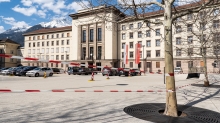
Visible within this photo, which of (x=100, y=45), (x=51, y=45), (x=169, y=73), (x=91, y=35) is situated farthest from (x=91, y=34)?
(x=169, y=73)

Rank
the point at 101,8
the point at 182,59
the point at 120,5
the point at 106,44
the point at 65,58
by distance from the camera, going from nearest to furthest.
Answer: the point at 120,5, the point at 101,8, the point at 182,59, the point at 106,44, the point at 65,58

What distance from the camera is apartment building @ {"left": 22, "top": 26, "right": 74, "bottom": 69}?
62094 millimetres

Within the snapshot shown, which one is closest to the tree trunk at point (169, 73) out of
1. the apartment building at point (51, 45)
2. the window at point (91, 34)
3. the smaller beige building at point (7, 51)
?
the window at point (91, 34)

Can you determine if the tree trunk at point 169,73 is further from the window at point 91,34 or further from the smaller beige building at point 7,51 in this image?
the smaller beige building at point 7,51

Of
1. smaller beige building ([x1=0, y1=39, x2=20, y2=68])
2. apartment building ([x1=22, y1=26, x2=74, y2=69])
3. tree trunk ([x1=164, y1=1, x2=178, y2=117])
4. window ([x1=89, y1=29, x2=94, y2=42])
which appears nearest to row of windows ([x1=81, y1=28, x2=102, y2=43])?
window ([x1=89, y1=29, x2=94, y2=42])

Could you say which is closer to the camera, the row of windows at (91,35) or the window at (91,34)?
the row of windows at (91,35)

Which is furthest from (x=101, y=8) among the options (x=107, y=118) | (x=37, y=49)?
(x=37, y=49)

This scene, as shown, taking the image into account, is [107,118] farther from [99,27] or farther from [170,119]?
[99,27]

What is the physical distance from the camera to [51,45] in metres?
66.2

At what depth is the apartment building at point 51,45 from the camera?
204ft

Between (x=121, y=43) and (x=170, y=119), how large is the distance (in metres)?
48.8

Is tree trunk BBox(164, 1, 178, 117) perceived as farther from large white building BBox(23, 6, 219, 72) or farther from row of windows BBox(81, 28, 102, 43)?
row of windows BBox(81, 28, 102, 43)

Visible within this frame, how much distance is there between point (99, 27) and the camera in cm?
5397

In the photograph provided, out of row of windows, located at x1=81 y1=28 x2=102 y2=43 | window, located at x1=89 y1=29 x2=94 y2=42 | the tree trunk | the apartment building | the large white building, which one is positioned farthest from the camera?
the apartment building
